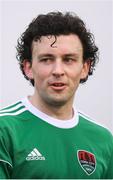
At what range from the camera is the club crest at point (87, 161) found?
3.34 metres

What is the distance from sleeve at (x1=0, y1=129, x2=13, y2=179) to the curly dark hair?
70 centimetres

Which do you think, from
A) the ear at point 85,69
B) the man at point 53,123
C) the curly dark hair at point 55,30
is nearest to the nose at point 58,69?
the man at point 53,123

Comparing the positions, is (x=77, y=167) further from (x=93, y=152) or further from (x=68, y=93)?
(x=68, y=93)

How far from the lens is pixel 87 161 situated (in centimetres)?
338

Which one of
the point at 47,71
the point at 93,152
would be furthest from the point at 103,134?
the point at 47,71

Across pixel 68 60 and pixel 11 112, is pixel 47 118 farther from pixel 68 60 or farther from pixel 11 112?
pixel 68 60

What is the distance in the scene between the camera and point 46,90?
Result: 3244 mm

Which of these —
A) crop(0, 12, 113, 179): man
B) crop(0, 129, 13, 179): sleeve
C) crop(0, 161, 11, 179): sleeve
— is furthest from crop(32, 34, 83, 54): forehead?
crop(0, 161, 11, 179): sleeve

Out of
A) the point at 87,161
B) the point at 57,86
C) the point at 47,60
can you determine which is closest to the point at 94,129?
the point at 87,161

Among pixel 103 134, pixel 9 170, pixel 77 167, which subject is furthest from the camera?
pixel 103 134

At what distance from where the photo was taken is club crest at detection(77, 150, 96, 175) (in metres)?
3.34

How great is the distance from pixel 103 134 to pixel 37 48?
2.44 ft

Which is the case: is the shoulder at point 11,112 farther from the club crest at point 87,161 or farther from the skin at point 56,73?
the club crest at point 87,161

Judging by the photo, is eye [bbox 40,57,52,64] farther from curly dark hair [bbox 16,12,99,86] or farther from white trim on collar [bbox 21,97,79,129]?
white trim on collar [bbox 21,97,79,129]
